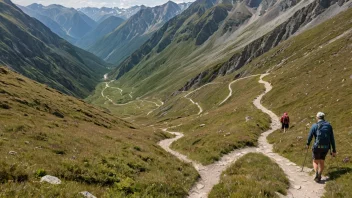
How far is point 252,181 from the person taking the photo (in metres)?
15.6

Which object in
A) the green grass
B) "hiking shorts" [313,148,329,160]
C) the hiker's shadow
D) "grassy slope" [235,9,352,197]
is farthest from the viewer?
"grassy slope" [235,9,352,197]

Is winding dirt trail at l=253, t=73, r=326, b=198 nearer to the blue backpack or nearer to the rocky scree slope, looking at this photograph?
the blue backpack

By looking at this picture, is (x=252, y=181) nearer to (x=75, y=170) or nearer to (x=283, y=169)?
(x=283, y=169)

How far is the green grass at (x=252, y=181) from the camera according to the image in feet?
46.8

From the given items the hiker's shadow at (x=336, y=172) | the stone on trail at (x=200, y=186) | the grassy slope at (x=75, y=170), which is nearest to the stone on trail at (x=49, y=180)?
the grassy slope at (x=75, y=170)

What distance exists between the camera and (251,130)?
37406mm

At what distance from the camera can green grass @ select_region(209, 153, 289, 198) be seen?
1426 cm

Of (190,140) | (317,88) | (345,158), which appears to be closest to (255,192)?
(345,158)

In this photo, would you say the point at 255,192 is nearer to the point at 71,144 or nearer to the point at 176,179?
the point at 176,179

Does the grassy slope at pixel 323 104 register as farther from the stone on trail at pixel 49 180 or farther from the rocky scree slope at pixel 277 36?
the rocky scree slope at pixel 277 36

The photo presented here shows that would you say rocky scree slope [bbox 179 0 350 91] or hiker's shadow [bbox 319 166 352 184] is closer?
hiker's shadow [bbox 319 166 352 184]

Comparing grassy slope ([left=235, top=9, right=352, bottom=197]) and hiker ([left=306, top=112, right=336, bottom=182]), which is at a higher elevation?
hiker ([left=306, top=112, right=336, bottom=182])

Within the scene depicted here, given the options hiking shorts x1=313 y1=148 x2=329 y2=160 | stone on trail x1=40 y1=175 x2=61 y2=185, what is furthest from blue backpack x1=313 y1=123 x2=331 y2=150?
stone on trail x1=40 y1=175 x2=61 y2=185

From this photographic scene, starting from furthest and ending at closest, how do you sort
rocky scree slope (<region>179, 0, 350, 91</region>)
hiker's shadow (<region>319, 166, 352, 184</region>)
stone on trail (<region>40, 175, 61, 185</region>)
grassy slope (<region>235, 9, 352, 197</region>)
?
rocky scree slope (<region>179, 0, 350, 91</region>) → grassy slope (<region>235, 9, 352, 197</region>) → hiker's shadow (<region>319, 166, 352, 184</region>) → stone on trail (<region>40, 175, 61, 185</region>)
